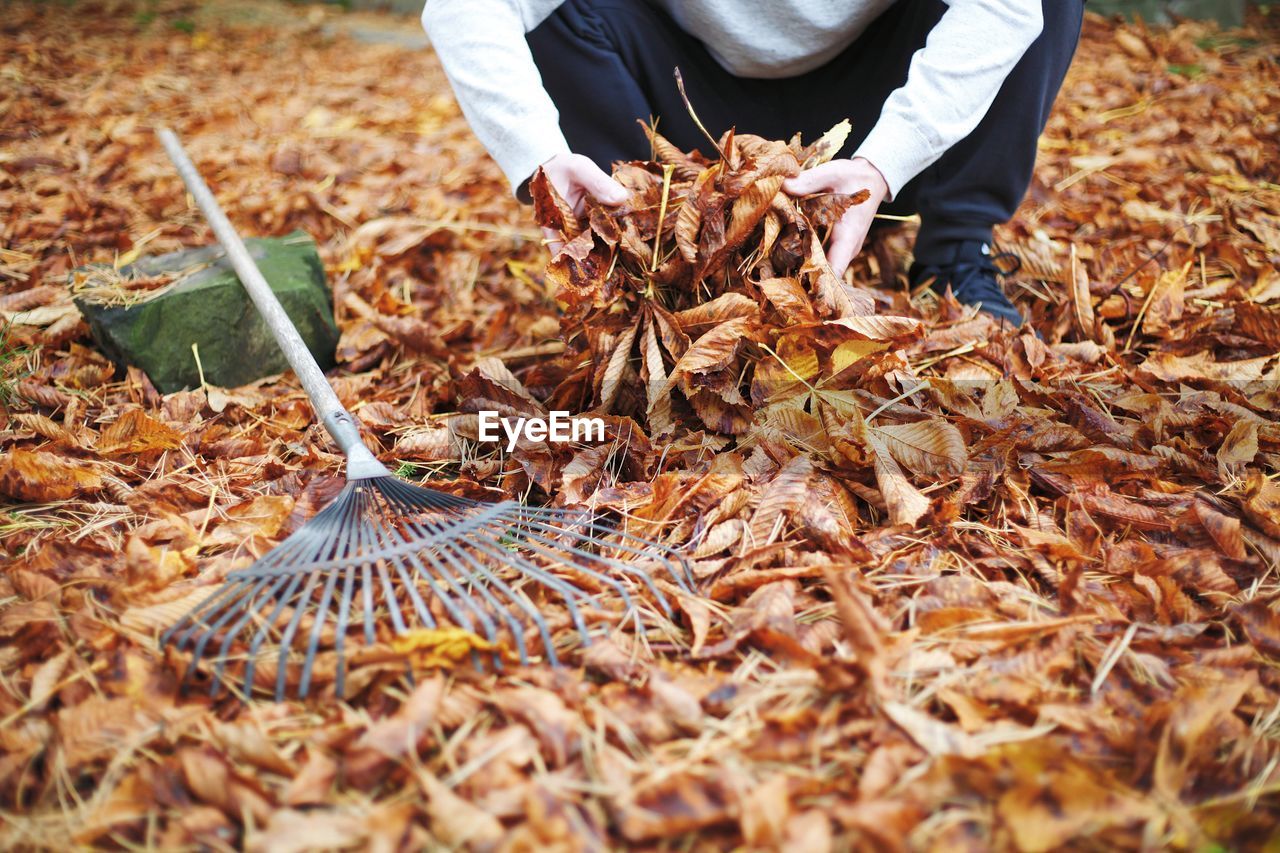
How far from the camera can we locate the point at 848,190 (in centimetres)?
164

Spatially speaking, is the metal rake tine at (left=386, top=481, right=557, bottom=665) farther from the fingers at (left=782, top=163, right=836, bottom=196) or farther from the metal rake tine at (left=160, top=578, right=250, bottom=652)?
the fingers at (left=782, top=163, right=836, bottom=196)

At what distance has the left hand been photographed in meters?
1.60

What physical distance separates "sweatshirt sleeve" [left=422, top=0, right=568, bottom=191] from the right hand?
0.05 metres

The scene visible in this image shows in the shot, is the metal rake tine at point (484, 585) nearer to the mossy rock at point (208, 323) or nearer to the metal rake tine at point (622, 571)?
the metal rake tine at point (622, 571)

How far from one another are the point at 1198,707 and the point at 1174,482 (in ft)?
2.09

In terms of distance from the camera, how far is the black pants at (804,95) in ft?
6.46

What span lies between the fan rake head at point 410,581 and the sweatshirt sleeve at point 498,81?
785 millimetres

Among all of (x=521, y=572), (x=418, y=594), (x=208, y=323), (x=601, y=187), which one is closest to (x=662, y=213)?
(x=601, y=187)

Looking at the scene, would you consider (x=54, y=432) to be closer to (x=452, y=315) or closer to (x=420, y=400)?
(x=420, y=400)

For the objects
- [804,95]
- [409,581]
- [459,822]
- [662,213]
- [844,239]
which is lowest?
[459,822]

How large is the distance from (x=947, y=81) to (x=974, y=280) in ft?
2.03

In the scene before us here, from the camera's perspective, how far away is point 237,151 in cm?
348

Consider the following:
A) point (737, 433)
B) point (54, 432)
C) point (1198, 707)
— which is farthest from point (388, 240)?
point (1198, 707)

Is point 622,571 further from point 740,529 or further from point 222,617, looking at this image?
point 222,617
